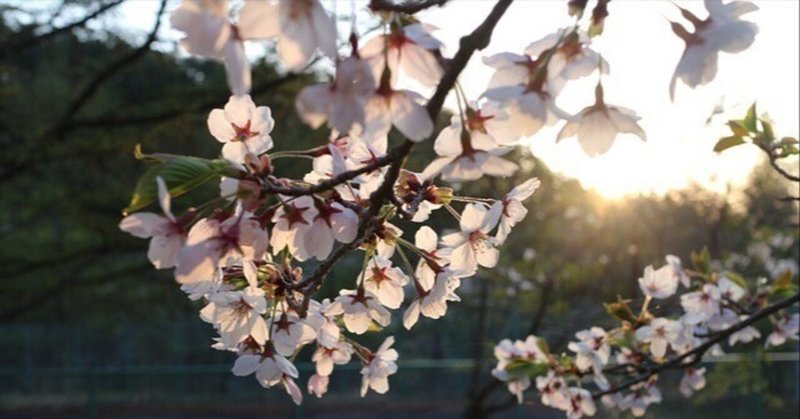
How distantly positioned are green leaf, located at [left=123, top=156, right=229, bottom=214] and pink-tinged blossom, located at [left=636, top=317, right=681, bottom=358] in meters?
1.47

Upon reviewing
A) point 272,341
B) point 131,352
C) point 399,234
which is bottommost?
point 131,352

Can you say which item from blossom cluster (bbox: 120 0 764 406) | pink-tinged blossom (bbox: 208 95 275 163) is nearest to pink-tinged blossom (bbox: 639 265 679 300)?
blossom cluster (bbox: 120 0 764 406)

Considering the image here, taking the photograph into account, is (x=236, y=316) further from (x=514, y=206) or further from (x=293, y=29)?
(x=293, y=29)

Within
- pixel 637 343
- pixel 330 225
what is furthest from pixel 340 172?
pixel 637 343

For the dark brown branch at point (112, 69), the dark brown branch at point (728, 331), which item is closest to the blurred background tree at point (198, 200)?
the dark brown branch at point (112, 69)

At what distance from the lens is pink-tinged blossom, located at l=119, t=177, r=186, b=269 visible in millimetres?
684

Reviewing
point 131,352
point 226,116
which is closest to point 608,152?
point 226,116

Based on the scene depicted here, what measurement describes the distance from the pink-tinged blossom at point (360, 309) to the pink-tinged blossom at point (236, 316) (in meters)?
0.09

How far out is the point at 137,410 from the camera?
27.6ft

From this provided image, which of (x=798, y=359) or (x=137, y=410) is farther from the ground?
(x=798, y=359)

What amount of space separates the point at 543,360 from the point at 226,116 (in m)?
1.36

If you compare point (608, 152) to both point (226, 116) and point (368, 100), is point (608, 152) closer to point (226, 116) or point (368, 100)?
point (368, 100)

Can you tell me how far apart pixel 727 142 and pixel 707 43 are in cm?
106

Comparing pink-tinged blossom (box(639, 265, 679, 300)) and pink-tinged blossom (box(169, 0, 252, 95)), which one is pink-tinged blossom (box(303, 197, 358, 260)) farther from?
pink-tinged blossom (box(639, 265, 679, 300))
